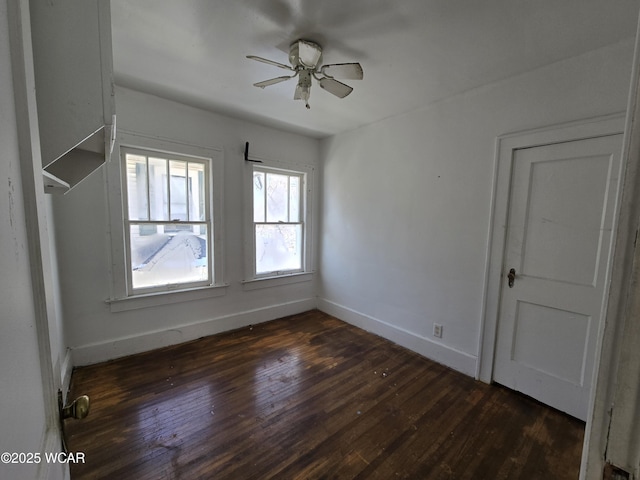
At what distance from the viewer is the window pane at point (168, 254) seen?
267 cm

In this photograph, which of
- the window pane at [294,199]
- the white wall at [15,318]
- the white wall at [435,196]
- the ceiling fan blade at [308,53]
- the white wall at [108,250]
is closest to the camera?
the white wall at [15,318]

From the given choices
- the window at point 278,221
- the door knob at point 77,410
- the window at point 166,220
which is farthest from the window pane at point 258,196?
the door knob at point 77,410

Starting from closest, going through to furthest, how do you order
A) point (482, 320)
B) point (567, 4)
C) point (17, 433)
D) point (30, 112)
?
point (17, 433), point (30, 112), point (567, 4), point (482, 320)

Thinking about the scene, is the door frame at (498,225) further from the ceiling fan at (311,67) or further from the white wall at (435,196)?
the ceiling fan at (311,67)

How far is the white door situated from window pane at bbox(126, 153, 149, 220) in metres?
3.27

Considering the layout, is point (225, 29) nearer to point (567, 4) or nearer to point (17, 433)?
point (567, 4)

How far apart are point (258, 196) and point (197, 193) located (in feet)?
2.35

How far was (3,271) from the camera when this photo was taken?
0.41 metres

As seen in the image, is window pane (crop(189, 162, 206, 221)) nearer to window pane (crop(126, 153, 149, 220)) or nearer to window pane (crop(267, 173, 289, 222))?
window pane (crop(126, 153, 149, 220))

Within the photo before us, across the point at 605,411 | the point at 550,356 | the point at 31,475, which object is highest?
the point at 605,411

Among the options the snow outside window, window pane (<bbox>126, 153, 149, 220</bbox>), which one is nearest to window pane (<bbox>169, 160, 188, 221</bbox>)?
window pane (<bbox>126, 153, 149, 220</bbox>)

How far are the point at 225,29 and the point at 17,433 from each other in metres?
2.00

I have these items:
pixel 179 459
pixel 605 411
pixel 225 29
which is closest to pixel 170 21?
pixel 225 29

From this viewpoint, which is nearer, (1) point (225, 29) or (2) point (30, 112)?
(2) point (30, 112)
